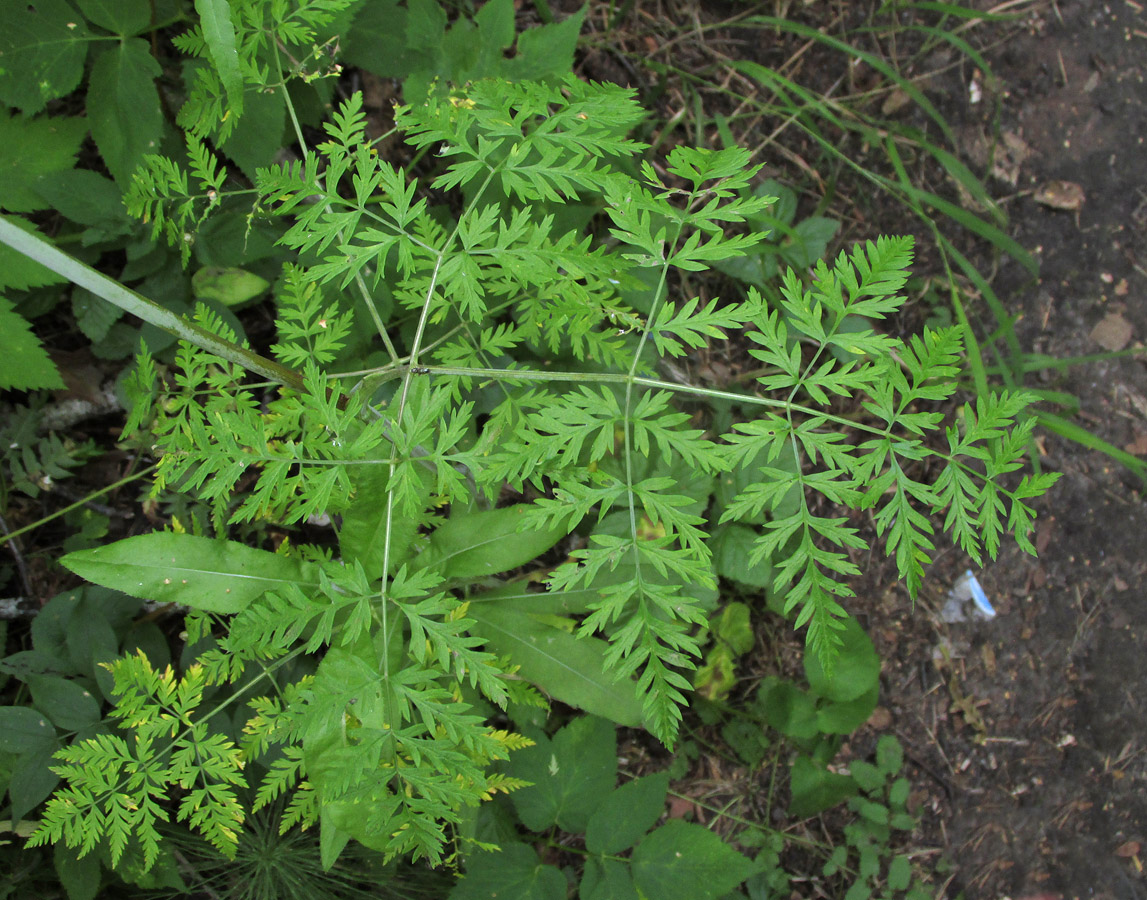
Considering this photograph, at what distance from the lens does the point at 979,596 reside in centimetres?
326

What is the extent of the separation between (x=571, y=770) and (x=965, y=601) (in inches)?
77.8

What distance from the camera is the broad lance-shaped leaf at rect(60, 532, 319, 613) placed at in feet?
6.09

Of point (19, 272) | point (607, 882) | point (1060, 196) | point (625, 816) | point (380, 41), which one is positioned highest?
point (380, 41)

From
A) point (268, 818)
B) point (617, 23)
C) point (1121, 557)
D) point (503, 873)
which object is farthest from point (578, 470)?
point (1121, 557)

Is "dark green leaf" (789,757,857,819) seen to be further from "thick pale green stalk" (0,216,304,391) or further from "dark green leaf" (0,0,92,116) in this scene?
"dark green leaf" (0,0,92,116)

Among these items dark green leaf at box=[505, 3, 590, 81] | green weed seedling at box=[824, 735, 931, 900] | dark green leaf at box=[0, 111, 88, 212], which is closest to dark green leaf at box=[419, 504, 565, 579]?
dark green leaf at box=[505, 3, 590, 81]

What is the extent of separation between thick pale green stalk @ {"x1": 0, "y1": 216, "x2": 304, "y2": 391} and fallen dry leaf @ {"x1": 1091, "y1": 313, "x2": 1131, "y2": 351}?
3605 mm

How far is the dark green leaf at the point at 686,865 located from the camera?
225cm

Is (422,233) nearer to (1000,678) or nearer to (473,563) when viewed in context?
(473,563)

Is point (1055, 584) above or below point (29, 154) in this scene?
below

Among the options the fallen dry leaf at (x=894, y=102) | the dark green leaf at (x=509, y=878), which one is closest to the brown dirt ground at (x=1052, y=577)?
the fallen dry leaf at (x=894, y=102)

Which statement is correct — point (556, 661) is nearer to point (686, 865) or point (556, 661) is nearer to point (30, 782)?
point (686, 865)

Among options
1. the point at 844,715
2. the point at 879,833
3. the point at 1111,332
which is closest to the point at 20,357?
the point at 844,715

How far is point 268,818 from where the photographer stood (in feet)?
7.45
